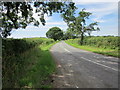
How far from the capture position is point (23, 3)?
7734 mm

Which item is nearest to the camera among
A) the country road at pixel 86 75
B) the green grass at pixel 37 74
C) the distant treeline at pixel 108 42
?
the green grass at pixel 37 74

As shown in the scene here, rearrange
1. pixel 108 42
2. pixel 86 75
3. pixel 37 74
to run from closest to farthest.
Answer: pixel 37 74, pixel 86 75, pixel 108 42

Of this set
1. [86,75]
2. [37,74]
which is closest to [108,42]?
[86,75]

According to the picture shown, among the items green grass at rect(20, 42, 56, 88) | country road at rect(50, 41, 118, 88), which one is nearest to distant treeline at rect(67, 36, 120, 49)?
country road at rect(50, 41, 118, 88)

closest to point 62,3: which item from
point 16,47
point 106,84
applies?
point 16,47

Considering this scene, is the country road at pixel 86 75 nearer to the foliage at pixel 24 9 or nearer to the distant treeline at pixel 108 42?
the foliage at pixel 24 9

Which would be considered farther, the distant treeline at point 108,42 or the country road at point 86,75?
the distant treeline at point 108,42

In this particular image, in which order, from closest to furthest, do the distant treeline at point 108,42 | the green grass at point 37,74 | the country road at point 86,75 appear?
the green grass at point 37,74 < the country road at point 86,75 < the distant treeline at point 108,42

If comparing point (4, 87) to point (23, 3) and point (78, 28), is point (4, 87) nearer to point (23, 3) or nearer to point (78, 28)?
point (23, 3)

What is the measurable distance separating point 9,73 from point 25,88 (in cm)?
138

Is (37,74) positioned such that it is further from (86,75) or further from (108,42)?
(108,42)

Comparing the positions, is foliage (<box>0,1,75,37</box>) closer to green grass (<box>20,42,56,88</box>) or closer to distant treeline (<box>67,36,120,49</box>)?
green grass (<box>20,42,56,88</box>)

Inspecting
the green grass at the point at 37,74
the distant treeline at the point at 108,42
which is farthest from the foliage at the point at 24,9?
the distant treeline at the point at 108,42

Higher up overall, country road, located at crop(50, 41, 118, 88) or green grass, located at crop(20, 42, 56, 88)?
green grass, located at crop(20, 42, 56, 88)
